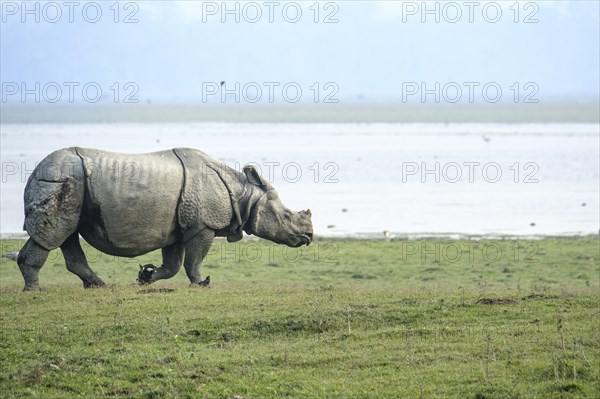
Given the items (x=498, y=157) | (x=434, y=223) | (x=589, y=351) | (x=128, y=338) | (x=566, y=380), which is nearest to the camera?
(x=566, y=380)

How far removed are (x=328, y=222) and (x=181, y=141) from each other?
166 ft

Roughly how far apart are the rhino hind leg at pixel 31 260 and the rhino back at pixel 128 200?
0.72m

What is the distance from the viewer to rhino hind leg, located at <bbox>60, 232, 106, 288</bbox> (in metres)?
17.9

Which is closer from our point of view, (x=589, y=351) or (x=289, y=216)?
(x=589, y=351)

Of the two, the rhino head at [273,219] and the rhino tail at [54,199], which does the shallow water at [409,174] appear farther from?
the rhino tail at [54,199]

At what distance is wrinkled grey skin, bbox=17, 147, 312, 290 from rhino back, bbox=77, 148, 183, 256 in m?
0.01

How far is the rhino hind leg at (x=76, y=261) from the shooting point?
17.9m

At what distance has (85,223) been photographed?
690 inches

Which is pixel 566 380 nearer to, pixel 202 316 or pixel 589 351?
pixel 589 351

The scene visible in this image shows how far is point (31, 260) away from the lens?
17.5 m

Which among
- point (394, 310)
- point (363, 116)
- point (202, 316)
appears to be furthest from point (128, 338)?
point (363, 116)
